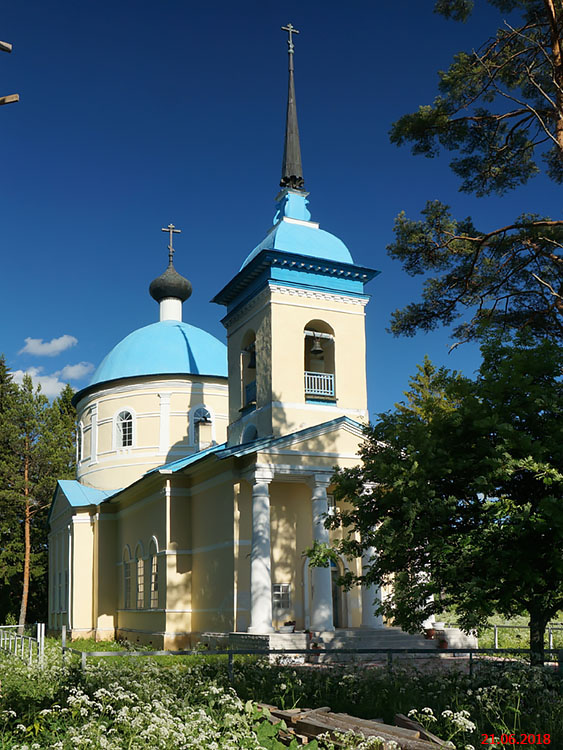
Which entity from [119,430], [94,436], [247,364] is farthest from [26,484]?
[247,364]

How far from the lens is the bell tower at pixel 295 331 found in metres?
21.8

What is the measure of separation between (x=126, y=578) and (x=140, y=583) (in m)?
2.18

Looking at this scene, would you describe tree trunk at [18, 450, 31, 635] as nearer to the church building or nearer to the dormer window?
the church building

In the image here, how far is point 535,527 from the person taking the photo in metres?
9.77

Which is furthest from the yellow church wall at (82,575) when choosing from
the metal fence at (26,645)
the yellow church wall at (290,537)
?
the yellow church wall at (290,537)

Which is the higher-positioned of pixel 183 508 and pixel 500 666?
pixel 183 508

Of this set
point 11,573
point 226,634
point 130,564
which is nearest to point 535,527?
point 226,634

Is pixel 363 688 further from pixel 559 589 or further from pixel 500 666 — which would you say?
pixel 559 589

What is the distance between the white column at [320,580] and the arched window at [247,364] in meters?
4.30

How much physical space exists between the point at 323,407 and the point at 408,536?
1088 centimetres

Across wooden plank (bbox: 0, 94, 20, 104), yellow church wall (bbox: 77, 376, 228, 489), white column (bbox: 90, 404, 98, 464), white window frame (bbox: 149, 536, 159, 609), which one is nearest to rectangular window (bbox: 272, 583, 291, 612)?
white window frame (bbox: 149, 536, 159, 609)

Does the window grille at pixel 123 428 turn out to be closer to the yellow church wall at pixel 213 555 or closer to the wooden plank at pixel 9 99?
the yellow church wall at pixel 213 555

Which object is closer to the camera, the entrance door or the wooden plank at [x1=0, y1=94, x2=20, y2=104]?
the wooden plank at [x1=0, y1=94, x2=20, y2=104]

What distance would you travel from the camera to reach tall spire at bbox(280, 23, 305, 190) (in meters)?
24.7
